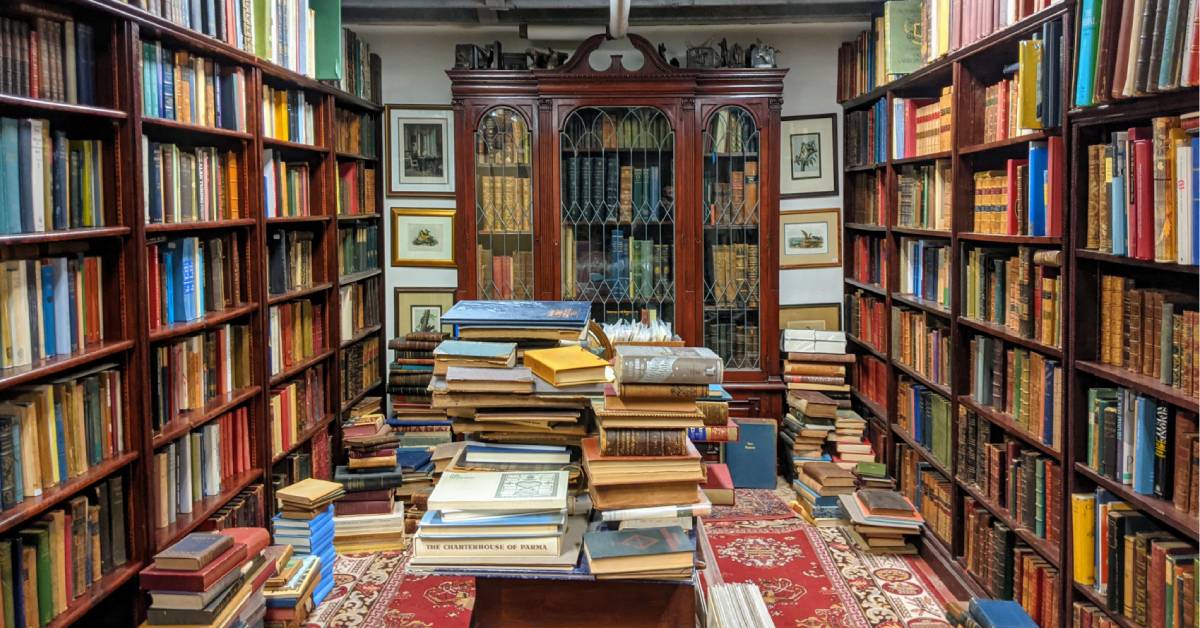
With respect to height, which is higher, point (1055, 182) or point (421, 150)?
point (421, 150)

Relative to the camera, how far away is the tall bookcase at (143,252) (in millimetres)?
2973

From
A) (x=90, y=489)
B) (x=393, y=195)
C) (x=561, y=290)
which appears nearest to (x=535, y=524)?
(x=90, y=489)

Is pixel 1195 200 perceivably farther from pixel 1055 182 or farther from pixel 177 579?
pixel 177 579

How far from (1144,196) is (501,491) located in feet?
6.39

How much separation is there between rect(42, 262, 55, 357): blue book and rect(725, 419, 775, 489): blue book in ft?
13.3

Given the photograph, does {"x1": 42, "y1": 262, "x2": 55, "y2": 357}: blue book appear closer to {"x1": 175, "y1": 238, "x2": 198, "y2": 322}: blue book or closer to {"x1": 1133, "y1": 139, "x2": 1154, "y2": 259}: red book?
{"x1": 175, "y1": 238, "x2": 198, "y2": 322}: blue book

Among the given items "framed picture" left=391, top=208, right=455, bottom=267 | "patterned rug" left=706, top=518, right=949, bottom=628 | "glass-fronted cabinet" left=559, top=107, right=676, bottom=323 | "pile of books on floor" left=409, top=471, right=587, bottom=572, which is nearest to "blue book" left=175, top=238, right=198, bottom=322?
"pile of books on floor" left=409, top=471, right=587, bottom=572

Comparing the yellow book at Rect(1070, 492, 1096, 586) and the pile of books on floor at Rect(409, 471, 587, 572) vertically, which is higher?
the pile of books on floor at Rect(409, 471, 587, 572)

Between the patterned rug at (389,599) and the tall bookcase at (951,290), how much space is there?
2192 mm

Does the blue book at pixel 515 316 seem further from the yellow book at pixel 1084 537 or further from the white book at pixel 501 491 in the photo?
the yellow book at pixel 1084 537

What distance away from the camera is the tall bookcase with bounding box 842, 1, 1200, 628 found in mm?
3062

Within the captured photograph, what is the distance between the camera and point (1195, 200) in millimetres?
2564

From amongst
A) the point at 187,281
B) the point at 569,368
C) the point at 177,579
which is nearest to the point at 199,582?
the point at 177,579

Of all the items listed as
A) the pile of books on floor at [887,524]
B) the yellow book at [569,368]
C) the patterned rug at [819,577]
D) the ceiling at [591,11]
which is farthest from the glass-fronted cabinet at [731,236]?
the yellow book at [569,368]
